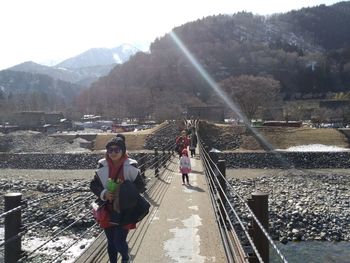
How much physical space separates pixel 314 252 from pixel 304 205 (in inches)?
251

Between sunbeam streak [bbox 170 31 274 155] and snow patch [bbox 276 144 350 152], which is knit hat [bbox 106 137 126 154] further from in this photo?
snow patch [bbox 276 144 350 152]

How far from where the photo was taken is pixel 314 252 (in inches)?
619

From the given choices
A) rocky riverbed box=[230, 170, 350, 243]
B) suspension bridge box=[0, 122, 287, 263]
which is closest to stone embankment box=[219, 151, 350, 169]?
rocky riverbed box=[230, 170, 350, 243]

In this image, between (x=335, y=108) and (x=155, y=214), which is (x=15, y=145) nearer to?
(x=155, y=214)

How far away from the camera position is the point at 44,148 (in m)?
52.1

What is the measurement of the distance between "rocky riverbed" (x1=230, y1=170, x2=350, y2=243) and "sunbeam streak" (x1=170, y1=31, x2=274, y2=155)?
48.3ft

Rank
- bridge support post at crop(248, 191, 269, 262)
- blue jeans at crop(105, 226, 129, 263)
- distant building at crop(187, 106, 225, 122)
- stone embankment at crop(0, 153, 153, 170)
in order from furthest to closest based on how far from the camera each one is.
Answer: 1. distant building at crop(187, 106, 225, 122)
2. stone embankment at crop(0, 153, 153, 170)
3. bridge support post at crop(248, 191, 269, 262)
4. blue jeans at crop(105, 226, 129, 263)

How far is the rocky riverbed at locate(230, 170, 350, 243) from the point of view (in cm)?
1784

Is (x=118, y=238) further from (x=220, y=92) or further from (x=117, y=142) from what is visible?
(x=220, y=92)

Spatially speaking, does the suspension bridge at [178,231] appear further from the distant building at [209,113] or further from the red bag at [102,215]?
Answer: the distant building at [209,113]

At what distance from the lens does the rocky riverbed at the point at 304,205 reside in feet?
58.5

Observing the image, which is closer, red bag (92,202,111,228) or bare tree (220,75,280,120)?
red bag (92,202,111,228)

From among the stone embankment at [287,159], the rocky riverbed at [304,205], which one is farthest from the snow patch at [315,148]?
the rocky riverbed at [304,205]

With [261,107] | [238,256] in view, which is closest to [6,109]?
[261,107]
